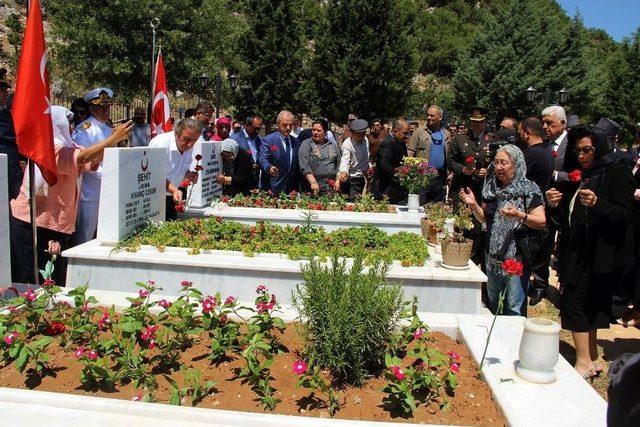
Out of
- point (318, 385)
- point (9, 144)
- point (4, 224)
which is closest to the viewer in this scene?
point (318, 385)

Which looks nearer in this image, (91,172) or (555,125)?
(91,172)

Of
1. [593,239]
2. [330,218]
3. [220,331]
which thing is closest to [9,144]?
[220,331]

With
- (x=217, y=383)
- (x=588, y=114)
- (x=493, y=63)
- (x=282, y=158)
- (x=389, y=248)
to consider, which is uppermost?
(x=493, y=63)

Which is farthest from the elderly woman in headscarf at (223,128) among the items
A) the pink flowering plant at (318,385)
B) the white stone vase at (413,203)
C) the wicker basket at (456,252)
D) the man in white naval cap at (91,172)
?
the pink flowering plant at (318,385)

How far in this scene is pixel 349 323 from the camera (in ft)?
9.07

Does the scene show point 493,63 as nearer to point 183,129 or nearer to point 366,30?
point 366,30

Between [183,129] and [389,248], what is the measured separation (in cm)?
266

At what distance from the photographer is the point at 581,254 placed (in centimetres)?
415

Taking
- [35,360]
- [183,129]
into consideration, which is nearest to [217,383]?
[35,360]

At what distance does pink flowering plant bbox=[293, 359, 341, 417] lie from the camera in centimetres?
254

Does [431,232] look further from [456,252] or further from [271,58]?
[271,58]

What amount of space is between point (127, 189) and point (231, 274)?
51.6 inches

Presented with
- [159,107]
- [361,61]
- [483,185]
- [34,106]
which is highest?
[361,61]

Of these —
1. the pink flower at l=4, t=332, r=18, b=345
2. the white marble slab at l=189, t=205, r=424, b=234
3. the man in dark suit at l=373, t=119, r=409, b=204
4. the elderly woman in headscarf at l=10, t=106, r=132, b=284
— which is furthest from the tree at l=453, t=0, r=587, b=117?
the pink flower at l=4, t=332, r=18, b=345
